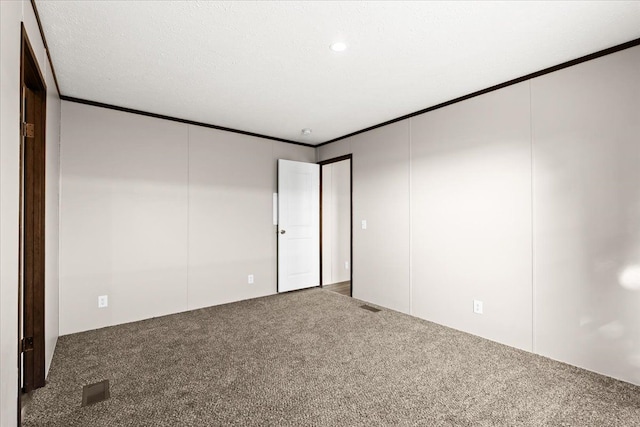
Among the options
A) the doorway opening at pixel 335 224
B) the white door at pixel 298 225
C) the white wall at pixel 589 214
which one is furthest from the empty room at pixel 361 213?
the doorway opening at pixel 335 224

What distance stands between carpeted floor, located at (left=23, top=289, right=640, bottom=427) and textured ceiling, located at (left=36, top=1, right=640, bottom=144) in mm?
2427

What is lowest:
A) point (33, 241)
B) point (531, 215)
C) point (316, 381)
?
point (316, 381)

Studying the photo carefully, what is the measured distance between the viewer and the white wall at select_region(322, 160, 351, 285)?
5598mm

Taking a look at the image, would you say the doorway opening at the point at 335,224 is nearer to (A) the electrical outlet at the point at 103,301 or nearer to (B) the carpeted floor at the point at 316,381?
(B) the carpeted floor at the point at 316,381

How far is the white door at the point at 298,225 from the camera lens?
4.93m

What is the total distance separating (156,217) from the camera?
12.6 ft

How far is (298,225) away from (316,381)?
3.00 meters

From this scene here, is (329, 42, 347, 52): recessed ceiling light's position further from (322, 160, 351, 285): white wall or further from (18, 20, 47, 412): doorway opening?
(322, 160, 351, 285): white wall

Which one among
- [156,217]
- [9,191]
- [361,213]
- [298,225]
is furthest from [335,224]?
[9,191]

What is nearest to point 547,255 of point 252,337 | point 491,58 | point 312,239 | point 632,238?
point 632,238

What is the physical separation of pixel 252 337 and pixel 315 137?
3044mm

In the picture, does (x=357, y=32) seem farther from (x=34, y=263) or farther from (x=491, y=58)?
(x=34, y=263)

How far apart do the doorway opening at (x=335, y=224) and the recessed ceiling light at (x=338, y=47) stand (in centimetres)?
309

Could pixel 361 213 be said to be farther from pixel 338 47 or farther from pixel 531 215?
pixel 338 47
